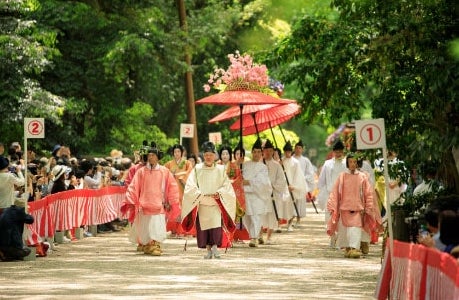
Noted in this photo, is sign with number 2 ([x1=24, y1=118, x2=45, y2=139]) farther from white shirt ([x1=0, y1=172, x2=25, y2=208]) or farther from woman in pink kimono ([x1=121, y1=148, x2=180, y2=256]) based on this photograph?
woman in pink kimono ([x1=121, y1=148, x2=180, y2=256])

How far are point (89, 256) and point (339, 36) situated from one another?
6.84 metres

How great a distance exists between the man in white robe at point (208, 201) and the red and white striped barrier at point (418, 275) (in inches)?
305

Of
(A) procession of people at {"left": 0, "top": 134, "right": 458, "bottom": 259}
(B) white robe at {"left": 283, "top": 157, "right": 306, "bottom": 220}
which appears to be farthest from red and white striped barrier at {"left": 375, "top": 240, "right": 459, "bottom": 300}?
(B) white robe at {"left": 283, "top": 157, "right": 306, "bottom": 220}

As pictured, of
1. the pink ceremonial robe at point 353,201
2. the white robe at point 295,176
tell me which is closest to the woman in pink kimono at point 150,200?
the pink ceremonial robe at point 353,201

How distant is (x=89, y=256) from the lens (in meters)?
21.6

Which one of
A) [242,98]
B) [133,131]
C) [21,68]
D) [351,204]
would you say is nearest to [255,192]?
[242,98]

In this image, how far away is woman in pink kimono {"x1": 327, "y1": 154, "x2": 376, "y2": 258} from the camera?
22.3 metres

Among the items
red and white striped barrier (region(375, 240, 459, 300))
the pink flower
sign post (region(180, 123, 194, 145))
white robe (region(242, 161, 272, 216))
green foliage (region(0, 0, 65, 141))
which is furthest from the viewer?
sign post (region(180, 123, 194, 145))

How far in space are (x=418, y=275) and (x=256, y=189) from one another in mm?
13165

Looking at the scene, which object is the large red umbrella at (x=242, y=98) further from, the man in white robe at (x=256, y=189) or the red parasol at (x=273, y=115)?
the red parasol at (x=273, y=115)

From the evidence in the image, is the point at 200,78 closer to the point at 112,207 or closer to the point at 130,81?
the point at 130,81

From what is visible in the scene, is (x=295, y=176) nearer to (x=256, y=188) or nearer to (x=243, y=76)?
(x=243, y=76)

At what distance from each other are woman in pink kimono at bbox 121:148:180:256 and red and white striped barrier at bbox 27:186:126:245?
1.36 metres

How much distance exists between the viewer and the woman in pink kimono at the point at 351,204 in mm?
22281
